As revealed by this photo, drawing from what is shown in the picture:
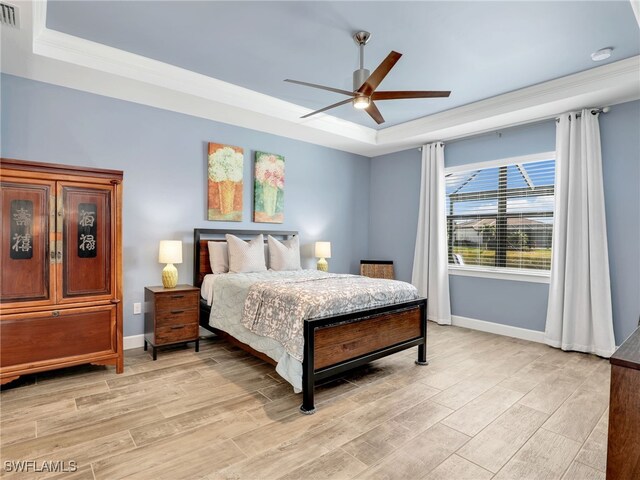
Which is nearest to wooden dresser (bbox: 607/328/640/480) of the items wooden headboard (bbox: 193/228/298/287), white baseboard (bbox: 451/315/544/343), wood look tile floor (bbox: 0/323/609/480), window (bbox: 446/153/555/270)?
wood look tile floor (bbox: 0/323/609/480)

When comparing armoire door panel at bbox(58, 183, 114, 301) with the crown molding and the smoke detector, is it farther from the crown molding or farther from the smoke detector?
the smoke detector

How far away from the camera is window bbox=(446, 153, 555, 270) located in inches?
173

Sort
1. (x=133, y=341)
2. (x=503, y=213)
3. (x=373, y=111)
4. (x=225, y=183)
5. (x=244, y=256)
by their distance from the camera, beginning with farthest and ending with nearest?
(x=503, y=213), (x=225, y=183), (x=244, y=256), (x=133, y=341), (x=373, y=111)

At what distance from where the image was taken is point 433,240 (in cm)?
523

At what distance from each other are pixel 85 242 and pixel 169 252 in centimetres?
83

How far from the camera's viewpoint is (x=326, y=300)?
2.66 meters

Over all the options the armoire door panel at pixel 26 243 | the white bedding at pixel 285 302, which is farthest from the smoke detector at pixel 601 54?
the armoire door panel at pixel 26 243

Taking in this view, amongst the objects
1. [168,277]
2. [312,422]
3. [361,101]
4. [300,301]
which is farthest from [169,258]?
[361,101]

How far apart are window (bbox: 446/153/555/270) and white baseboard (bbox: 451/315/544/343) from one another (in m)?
0.78

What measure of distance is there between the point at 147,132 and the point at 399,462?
3929 mm

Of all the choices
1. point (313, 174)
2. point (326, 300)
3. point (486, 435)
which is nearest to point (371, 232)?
point (313, 174)

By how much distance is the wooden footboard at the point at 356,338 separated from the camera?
250cm

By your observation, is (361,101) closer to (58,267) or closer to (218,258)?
(218,258)

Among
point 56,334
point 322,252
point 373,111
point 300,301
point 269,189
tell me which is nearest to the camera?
point 300,301
